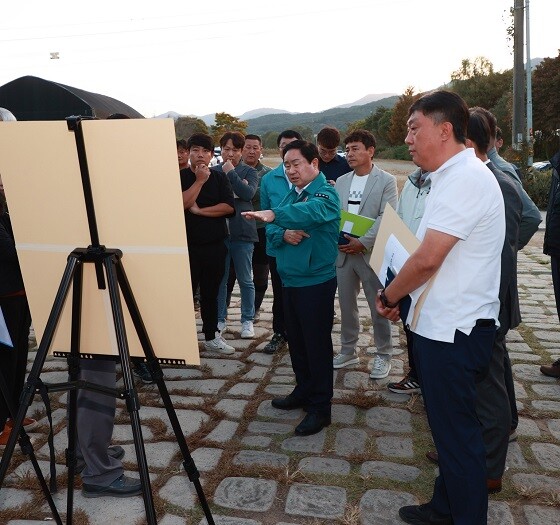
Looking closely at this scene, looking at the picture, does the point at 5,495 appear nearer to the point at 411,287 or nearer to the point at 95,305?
the point at 95,305

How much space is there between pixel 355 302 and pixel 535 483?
240 cm

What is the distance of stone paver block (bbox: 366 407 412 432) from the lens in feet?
14.1

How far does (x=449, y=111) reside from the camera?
105 inches

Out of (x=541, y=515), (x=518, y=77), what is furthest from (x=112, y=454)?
(x=518, y=77)

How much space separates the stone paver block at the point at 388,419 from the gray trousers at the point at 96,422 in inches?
74.6

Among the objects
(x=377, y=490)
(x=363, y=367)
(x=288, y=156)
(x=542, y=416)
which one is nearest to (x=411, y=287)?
(x=377, y=490)

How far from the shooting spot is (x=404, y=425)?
14.2ft

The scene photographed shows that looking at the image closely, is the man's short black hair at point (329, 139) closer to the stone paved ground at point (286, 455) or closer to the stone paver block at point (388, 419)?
the stone paved ground at point (286, 455)

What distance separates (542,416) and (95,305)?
11.2 ft

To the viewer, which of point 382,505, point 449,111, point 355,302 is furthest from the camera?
point 355,302

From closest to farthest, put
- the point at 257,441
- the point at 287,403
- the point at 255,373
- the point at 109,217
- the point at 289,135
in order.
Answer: the point at 109,217 → the point at 257,441 → the point at 287,403 → the point at 255,373 → the point at 289,135

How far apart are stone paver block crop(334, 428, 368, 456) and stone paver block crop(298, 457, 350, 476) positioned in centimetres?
12

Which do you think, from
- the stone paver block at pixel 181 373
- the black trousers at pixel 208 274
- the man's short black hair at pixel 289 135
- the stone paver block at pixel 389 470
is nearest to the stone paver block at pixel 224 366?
the stone paver block at pixel 181 373

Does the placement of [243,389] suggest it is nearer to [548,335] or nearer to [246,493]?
[246,493]
